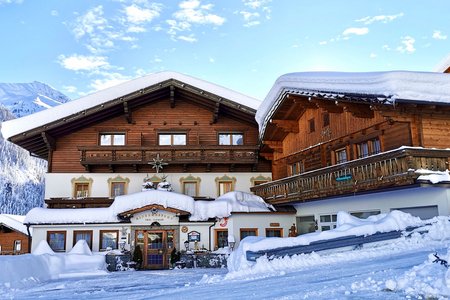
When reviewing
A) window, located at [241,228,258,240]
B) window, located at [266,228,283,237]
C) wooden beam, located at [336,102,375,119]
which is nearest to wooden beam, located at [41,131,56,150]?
window, located at [241,228,258,240]

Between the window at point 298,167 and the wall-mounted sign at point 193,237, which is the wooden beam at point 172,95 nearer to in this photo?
the window at point 298,167

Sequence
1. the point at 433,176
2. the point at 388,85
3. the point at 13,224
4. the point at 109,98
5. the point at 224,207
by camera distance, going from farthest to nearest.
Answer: the point at 13,224 → the point at 109,98 → the point at 224,207 → the point at 388,85 → the point at 433,176

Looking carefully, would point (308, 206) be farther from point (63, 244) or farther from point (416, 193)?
point (63, 244)

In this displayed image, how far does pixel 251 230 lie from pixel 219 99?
24.3 ft

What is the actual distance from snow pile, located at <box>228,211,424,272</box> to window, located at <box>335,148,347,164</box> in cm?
501

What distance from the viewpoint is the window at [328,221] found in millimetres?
15916

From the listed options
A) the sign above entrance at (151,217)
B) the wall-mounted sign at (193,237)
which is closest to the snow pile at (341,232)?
the wall-mounted sign at (193,237)

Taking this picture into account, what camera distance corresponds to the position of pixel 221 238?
62.6ft

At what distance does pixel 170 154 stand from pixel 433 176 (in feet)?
45.2

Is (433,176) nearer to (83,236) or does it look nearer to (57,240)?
(83,236)

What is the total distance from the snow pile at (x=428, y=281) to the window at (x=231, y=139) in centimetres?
1785

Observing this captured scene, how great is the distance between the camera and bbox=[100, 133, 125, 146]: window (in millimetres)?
22852

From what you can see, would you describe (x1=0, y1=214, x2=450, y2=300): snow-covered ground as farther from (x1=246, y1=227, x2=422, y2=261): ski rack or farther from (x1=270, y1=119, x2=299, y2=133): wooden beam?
(x1=270, y1=119, x2=299, y2=133): wooden beam

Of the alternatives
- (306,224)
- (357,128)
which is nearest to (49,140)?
(306,224)
